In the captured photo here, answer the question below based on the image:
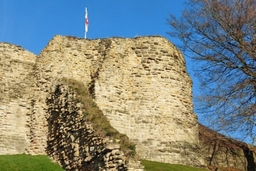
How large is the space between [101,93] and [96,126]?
4.34m

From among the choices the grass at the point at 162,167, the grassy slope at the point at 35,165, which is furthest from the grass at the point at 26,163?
the grass at the point at 162,167

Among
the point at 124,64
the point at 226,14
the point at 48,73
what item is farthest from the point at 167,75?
the point at 226,14

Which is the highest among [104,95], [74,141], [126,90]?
[126,90]

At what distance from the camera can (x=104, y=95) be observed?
23156 millimetres

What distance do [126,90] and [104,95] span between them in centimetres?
124

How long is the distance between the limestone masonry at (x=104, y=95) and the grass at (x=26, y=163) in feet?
2.13

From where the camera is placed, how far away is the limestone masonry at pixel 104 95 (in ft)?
72.5

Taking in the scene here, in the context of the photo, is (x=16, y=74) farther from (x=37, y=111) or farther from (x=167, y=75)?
(x=167, y=75)

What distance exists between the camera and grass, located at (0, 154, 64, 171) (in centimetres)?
1913

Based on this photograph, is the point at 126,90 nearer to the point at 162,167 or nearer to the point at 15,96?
the point at 162,167

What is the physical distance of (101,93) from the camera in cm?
2316

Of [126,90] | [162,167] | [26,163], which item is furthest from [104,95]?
[26,163]

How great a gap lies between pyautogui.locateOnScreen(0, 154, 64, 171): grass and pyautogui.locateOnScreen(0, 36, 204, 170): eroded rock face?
3.38 ft

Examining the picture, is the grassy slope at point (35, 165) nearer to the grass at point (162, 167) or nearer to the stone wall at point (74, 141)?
the grass at point (162, 167)
